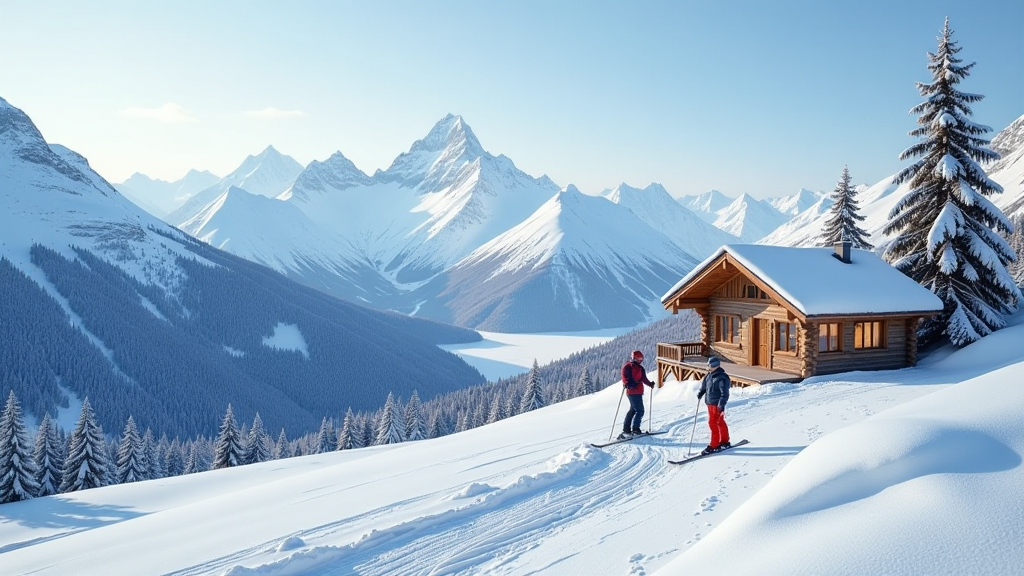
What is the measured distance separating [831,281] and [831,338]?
2.09 meters

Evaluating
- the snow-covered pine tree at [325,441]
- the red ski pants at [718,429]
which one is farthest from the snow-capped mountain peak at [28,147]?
the red ski pants at [718,429]

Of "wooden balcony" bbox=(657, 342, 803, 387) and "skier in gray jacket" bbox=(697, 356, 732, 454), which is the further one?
"wooden balcony" bbox=(657, 342, 803, 387)

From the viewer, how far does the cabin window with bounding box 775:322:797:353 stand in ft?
69.4

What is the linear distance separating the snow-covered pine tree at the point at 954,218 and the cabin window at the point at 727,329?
6698mm

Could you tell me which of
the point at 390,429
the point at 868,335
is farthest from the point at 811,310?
the point at 390,429

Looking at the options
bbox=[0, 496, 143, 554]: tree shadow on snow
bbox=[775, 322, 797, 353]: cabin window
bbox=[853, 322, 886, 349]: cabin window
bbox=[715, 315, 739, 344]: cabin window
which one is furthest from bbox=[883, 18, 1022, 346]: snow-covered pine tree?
bbox=[0, 496, 143, 554]: tree shadow on snow

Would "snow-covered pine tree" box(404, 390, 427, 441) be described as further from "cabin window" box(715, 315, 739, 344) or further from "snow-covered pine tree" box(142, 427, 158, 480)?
"cabin window" box(715, 315, 739, 344)

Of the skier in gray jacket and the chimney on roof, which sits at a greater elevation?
the chimney on roof

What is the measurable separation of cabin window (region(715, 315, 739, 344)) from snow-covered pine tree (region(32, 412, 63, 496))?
139 feet

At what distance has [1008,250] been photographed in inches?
837

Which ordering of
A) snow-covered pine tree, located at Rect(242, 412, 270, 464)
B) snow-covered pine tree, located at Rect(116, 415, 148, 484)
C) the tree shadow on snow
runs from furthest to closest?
snow-covered pine tree, located at Rect(242, 412, 270, 464)
snow-covered pine tree, located at Rect(116, 415, 148, 484)
the tree shadow on snow

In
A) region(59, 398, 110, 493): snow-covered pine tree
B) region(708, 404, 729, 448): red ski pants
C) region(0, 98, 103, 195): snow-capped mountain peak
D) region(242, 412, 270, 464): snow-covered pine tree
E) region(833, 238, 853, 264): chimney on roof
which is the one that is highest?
region(0, 98, 103, 195): snow-capped mountain peak

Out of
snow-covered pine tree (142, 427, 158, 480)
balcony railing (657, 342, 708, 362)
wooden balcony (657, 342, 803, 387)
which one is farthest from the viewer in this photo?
snow-covered pine tree (142, 427, 158, 480)

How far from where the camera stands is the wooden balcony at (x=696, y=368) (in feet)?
65.1
